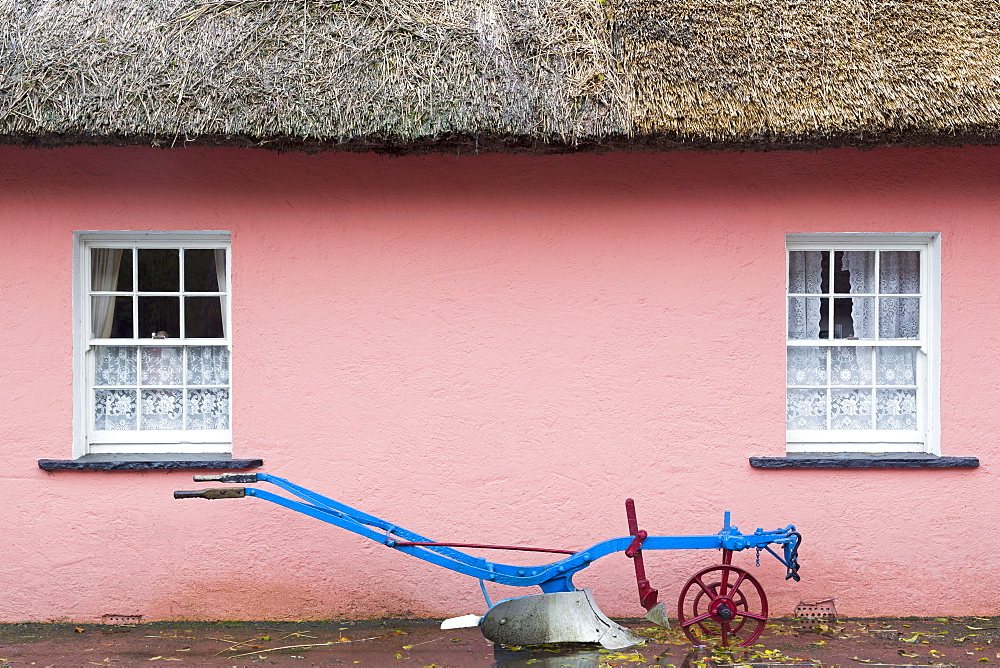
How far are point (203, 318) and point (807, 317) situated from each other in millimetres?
3745

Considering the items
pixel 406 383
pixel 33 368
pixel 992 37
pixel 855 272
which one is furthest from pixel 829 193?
pixel 33 368

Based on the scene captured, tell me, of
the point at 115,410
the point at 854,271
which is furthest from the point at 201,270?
the point at 854,271

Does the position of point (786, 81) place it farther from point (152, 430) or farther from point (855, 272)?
point (152, 430)

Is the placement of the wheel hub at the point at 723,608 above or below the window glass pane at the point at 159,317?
below

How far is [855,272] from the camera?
521cm

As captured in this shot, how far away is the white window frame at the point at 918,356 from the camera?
5078mm

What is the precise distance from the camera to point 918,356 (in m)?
5.18

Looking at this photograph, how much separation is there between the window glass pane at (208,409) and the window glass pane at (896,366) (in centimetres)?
404

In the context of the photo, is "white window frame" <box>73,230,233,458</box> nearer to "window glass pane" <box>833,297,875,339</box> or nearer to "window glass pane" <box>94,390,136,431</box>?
"window glass pane" <box>94,390,136,431</box>

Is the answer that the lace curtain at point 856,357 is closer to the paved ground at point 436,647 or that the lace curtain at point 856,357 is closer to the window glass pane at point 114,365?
the paved ground at point 436,647

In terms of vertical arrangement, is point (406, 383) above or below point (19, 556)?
above

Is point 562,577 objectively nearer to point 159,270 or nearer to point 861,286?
point 861,286

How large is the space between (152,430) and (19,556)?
1014mm

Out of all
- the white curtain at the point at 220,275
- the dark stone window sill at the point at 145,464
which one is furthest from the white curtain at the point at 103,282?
the dark stone window sill at the point at 145,464
